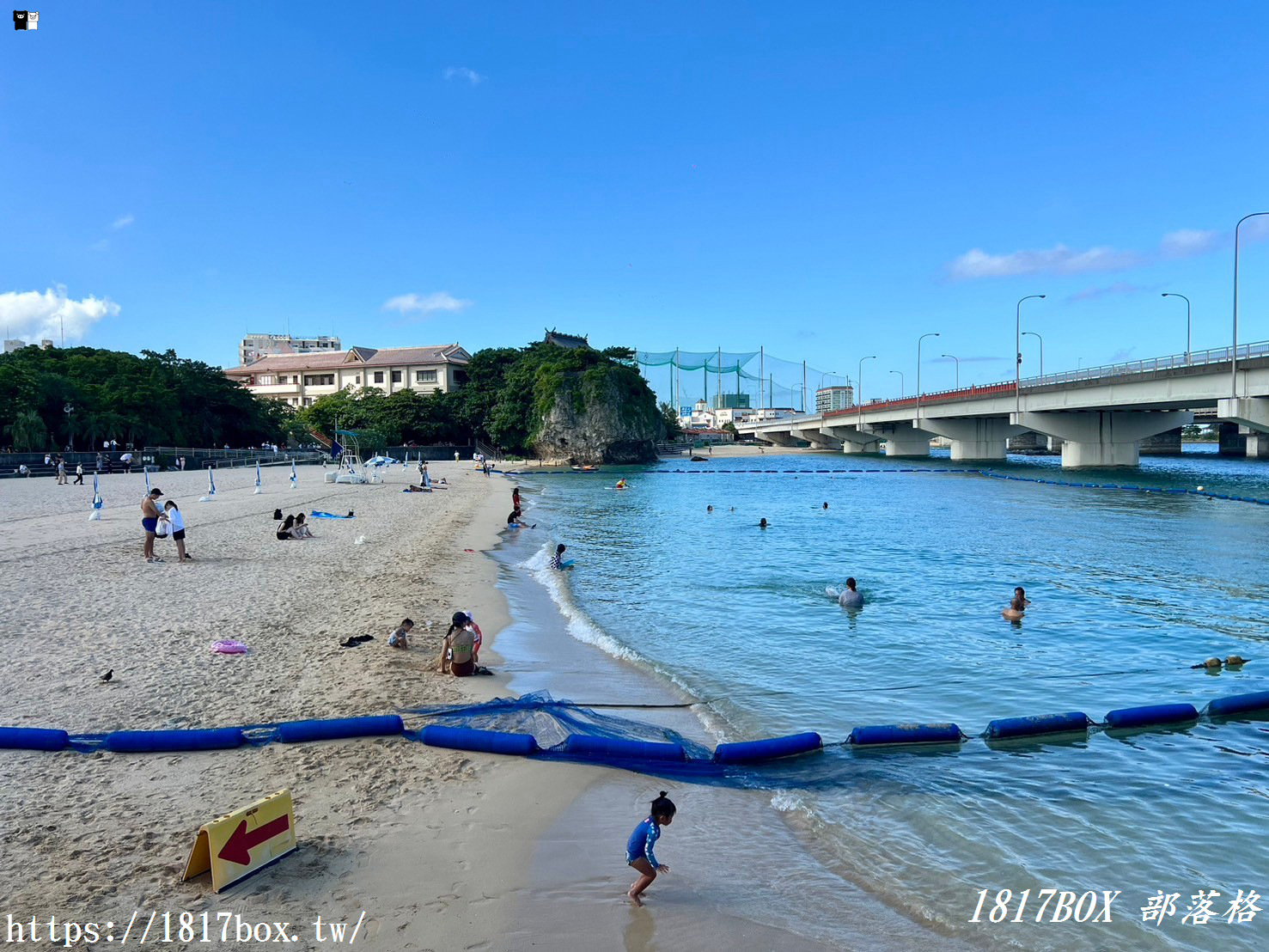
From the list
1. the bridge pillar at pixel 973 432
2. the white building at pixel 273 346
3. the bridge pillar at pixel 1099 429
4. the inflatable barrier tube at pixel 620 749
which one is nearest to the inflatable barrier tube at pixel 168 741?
the inflatable barrier tube at pixel 620 749

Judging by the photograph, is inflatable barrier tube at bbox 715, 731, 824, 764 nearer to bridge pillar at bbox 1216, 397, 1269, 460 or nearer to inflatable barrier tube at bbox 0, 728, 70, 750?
inflatable barrier tube at bbox 0, 728, 70, 750

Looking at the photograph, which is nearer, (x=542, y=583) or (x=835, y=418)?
(x=542, y=583)

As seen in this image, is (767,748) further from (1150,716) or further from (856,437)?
(856,437)

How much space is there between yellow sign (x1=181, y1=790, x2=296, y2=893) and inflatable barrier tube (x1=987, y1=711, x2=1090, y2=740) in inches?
298

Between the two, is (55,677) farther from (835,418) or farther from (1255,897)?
(835,418)

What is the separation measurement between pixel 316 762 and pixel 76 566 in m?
13.7

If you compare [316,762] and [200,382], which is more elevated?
[200,382]

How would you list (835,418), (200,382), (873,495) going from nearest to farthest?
(873,495)
(200,382)
(835,418)

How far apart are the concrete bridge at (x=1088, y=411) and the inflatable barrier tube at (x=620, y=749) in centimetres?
4406

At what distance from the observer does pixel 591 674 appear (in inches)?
456

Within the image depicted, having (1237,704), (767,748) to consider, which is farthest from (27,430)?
(1237,704)

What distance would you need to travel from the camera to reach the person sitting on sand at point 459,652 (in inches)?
426

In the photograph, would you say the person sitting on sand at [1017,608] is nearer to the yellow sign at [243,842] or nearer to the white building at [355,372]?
the yellow sign at [243,842]

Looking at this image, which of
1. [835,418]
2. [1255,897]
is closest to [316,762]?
[1255,897]
